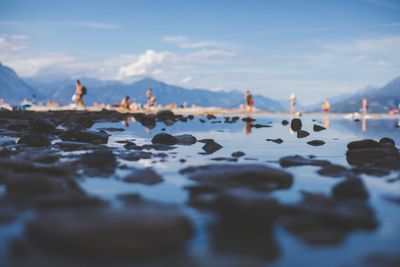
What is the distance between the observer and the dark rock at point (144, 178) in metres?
11.4

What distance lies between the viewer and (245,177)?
11.0m

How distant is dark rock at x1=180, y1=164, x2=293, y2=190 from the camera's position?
1072 centimetres

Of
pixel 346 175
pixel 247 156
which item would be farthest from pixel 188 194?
pixel 247 156

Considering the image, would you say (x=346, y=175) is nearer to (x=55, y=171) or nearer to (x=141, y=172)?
(x=141, y=172)

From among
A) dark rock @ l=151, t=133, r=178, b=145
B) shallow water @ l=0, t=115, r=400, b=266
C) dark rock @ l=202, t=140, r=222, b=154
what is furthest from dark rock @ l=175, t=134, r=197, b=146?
shallow water @ l=0, t=115, r=400, b=266

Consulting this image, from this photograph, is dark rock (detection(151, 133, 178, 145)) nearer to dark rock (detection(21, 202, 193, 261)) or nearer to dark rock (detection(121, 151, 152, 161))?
dark rock (detection(121, 151, 152, 161))

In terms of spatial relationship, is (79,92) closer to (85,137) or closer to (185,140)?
(85,137)

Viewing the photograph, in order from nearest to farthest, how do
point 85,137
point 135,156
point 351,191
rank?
point 351,191 → point 135,156 → point 85,137

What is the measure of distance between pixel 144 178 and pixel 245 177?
2.57m

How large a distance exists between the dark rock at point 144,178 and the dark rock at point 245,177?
2.91ft

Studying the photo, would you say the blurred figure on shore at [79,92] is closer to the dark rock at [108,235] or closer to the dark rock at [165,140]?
the dark rock at [165,140]

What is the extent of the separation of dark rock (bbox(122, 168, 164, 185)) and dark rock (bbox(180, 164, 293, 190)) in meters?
0.89

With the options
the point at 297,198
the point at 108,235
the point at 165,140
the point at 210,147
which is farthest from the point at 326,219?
the point at 165,140

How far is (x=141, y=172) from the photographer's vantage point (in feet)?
39.5
